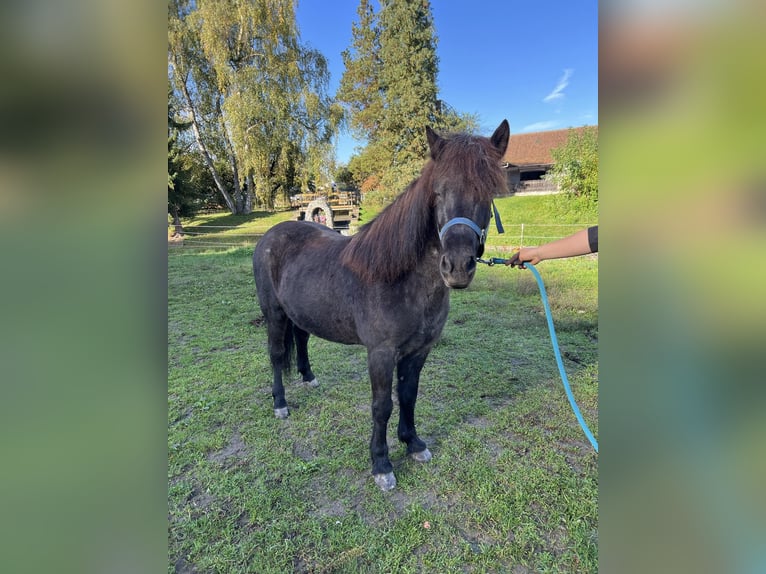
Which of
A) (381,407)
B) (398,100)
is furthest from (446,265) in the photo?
(398,100)

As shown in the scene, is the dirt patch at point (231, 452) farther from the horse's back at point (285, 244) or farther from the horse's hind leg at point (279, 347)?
the horse's back at point (285, 244)

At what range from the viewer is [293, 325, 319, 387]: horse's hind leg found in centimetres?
378

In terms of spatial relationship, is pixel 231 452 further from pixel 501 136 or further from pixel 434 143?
pixel 501 136

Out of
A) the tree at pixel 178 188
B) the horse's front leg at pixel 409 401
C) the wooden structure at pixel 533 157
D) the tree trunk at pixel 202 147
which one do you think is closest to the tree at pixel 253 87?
the tree trunk at pixel 202 147

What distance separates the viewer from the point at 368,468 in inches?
105

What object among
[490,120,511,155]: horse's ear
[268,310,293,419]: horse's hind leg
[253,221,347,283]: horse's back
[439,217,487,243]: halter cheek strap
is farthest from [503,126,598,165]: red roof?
[439,217,487,243]: halter cheek strap

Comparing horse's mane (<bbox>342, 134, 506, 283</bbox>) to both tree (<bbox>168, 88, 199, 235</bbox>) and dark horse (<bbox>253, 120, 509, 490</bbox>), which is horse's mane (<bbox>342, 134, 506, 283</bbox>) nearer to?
dark horse (<bbox>253, 120, 509, 490</bbox>)

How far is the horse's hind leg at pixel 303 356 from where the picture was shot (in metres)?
3.78

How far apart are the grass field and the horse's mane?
1.44 m

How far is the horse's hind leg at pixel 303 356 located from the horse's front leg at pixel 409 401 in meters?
1.37
